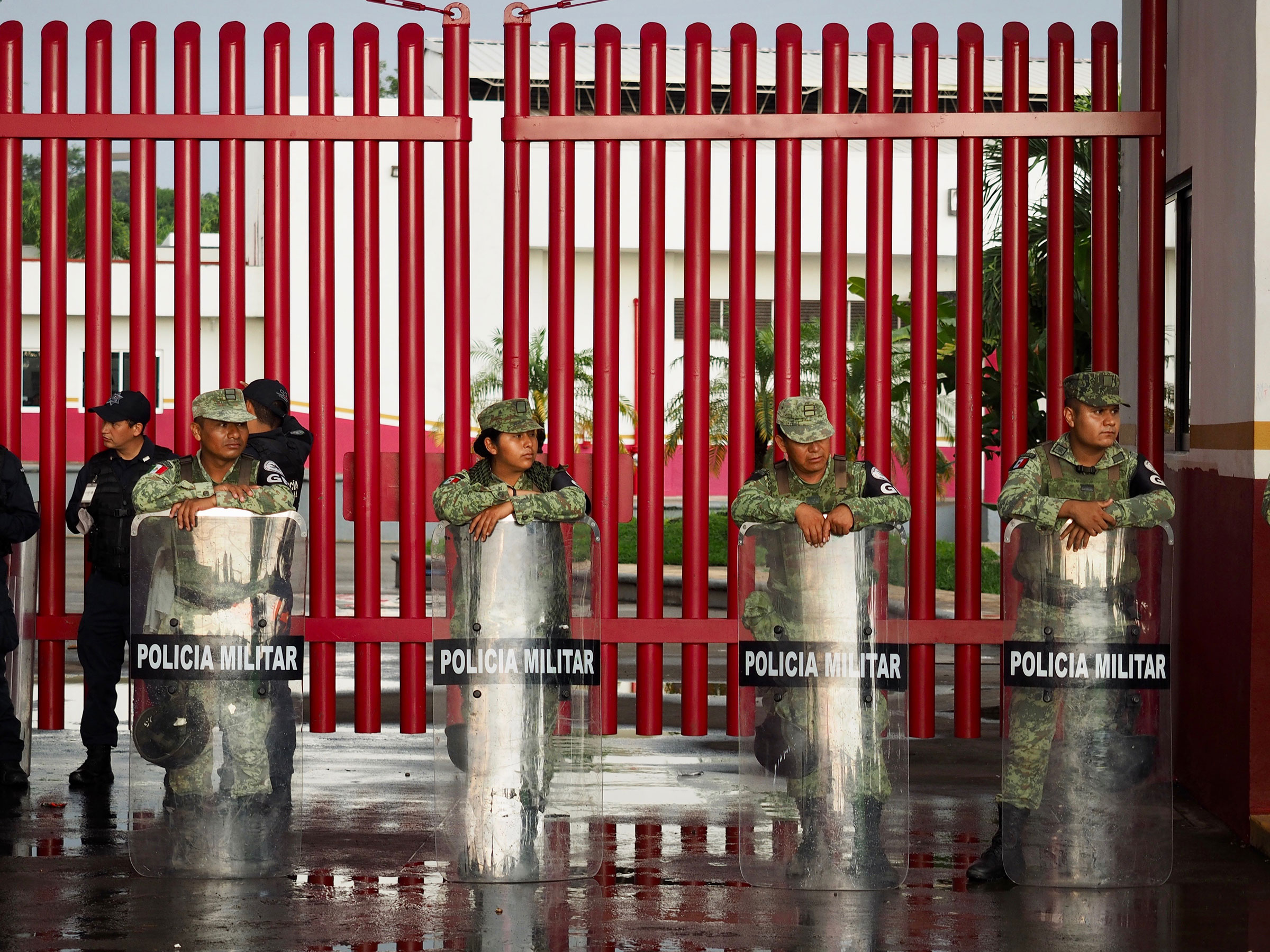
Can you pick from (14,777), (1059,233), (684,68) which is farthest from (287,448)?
(684,68)

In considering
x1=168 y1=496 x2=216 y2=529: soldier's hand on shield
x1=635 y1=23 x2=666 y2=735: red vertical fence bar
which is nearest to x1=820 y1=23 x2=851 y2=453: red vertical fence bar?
x1=635 y1=23 x2=666 y2=735: red vertical fence bar

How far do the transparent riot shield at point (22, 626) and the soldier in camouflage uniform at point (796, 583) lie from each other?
11.0 ft

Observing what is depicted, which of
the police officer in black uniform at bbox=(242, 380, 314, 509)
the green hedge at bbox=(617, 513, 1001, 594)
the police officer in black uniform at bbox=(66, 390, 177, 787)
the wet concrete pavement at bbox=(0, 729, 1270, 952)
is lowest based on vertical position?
the wet concrete pavement at bbox=(0, 729, 1270, 952)

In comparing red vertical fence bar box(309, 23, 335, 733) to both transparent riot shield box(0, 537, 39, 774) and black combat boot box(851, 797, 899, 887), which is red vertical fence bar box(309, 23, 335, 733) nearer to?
transparent riot shield box(0, 537, 39, 774)

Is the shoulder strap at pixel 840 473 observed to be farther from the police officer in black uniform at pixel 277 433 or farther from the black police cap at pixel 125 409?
the black police cap at pixel 125 409

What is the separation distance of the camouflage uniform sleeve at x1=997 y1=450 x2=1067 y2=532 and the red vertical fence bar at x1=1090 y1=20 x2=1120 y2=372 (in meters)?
1.40

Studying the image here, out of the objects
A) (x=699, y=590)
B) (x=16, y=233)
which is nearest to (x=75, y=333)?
(x=16, y=233)

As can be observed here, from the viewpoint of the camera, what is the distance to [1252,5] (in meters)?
5.73

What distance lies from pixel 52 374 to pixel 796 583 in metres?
3.63

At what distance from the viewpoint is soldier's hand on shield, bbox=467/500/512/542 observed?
521 cm

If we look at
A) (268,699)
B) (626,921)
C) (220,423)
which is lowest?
(626,921)

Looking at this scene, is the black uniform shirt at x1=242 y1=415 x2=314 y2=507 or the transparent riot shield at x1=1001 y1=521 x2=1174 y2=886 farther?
the black uniform shirt at x1=242 y1=415 x2=314 y2=507

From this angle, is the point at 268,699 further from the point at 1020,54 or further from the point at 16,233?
the point at 1020,54

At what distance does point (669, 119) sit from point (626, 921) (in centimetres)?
A: 344
